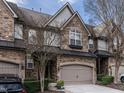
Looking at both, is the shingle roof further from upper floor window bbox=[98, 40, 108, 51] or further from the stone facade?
upper floor window bbox=[98, 40, 108, 51]

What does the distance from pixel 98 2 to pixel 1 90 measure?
24.1m

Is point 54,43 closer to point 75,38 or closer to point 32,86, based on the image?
point 75,38

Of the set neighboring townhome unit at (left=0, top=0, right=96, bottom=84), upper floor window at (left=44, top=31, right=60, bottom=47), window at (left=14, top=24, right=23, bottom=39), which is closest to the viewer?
upper floor window at (left=44, top=31, right=60, bottom=47)

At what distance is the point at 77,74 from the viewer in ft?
118

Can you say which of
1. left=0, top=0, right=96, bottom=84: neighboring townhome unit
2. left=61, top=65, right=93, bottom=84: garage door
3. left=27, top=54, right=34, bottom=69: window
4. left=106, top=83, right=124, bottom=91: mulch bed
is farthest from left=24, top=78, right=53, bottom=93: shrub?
left=106, top=83, right=124, bottom=91: mulch bed

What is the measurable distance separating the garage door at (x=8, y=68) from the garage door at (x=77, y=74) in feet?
21.1

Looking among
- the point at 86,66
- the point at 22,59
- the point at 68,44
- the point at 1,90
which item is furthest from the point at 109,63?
the point at 1,90

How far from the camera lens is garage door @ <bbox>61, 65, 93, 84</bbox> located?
3447 cm

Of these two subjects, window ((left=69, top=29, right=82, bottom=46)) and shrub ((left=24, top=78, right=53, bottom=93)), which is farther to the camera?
window ((left=69, top=29, right=82, bottom=46))

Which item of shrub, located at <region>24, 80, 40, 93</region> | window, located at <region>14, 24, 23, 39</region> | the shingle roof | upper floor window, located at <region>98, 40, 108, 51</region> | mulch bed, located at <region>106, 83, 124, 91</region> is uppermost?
the shingle roof

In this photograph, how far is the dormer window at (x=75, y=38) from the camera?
36219 millimetres

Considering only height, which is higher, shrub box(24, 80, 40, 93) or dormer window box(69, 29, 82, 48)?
dormer window box(69, 29, 82, 48)

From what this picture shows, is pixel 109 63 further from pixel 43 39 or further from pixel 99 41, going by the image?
pixel 43 39

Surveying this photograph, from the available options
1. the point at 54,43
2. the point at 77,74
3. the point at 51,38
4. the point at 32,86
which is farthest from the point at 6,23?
the point at 77,74
